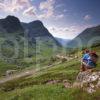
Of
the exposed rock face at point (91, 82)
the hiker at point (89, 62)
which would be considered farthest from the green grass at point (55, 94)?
the hiker at point (89, 62)

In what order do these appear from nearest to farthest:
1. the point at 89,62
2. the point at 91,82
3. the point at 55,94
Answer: the point at 91,82
the point at 55,94
the point at 89,62

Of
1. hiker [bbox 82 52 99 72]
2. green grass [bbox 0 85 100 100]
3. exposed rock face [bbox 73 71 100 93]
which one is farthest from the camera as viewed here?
hiker [bbox 82 52 99 72]

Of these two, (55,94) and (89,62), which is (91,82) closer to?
(55,94)

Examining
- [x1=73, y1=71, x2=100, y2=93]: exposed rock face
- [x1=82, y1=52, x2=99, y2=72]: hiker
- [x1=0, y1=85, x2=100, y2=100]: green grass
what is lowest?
[x1=0, y1=85, x2=100, y2=100]: green grass

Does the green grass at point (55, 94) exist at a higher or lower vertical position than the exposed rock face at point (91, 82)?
lower

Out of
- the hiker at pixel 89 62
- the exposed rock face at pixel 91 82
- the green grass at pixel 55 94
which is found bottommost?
the green grass at pixel 55 94

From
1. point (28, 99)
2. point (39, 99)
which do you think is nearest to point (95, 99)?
point (39, 99)

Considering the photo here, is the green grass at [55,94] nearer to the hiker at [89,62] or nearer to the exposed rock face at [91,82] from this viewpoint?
the exposed rock face at [91,82]

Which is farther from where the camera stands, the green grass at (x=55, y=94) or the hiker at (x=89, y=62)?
the hiker at (x=89, y=62)

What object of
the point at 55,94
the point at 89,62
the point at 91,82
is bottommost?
the point at 55,94

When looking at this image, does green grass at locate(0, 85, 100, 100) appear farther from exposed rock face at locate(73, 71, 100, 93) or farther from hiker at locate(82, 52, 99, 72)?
hiker at locate(82, 52, 99, 72)

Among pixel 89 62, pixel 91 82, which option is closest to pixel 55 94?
pixel 91 82

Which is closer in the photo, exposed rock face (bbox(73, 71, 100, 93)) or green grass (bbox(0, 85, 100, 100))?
green grass (bbox(0, 85, 100, 100))

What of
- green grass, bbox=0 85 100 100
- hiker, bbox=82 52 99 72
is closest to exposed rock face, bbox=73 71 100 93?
green grass, bbox=0 85 100 100
